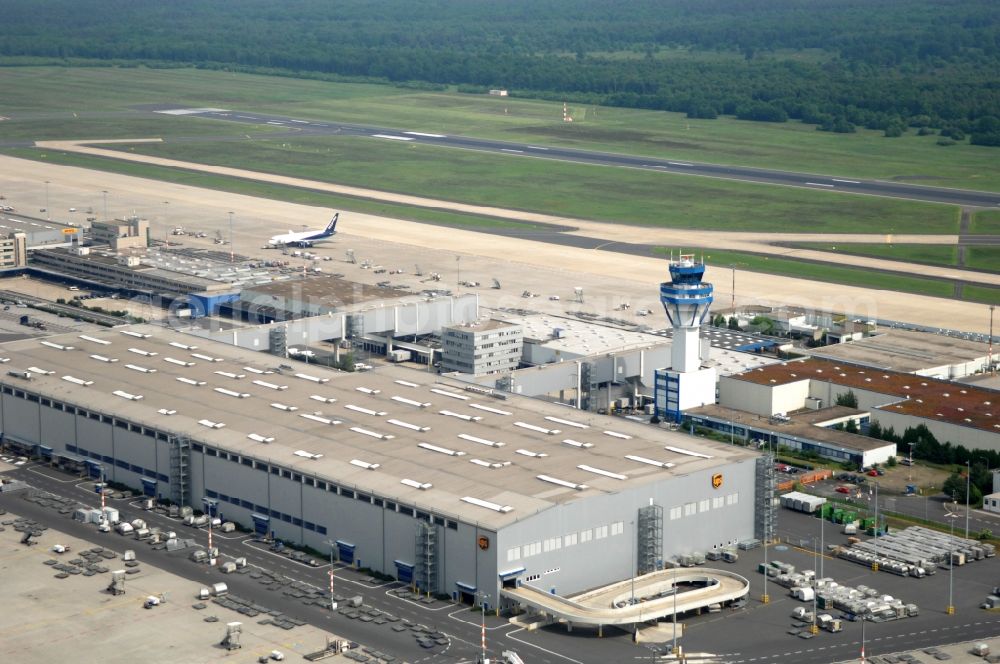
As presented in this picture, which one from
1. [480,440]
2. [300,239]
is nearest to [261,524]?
[480,440]

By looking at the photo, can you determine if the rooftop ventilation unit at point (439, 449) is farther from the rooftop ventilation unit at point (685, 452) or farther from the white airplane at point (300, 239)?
the white airplane at point (300, 239)

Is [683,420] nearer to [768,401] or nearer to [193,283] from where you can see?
[768,401]

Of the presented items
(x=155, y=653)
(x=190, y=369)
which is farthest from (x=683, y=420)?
(x=155, y=653)

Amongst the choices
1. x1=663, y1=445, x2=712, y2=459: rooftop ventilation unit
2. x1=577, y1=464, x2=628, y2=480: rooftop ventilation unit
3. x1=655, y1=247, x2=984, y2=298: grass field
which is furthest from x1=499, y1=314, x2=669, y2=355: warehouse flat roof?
x1=655, y1=247, x2=984, y2=298: grass field

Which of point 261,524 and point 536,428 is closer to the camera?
point 261,524

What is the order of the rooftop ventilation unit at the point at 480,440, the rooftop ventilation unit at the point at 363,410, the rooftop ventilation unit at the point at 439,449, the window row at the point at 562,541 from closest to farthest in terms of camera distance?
the window row at the point at 562,541 < the rooftop ventilation unit at the point at 439,449 < the rooftop ventilation unit at the point at 480,440 < the rooftop ventilation unit at the point at 363,410

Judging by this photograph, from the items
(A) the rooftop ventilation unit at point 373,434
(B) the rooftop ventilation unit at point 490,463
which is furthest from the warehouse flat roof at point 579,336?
(B) the rooftop ventilation unit at point 490,463

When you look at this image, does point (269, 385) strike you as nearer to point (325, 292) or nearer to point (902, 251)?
point (325, 292)
